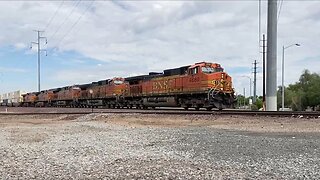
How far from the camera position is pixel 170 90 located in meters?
35.7

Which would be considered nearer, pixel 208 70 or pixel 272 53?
pixel 272 53

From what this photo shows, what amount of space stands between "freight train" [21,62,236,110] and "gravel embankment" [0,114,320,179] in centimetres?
1763

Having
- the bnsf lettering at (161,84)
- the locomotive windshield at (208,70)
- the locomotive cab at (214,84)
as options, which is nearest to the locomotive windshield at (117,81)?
the bnsf lettering at (161,84)

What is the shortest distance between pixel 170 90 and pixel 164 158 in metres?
27.2

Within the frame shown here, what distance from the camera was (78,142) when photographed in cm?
1184

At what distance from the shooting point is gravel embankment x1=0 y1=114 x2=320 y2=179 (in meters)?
6.86

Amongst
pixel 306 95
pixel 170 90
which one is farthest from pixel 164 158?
pixel 306 95

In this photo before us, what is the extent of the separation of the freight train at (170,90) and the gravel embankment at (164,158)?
57.8ft

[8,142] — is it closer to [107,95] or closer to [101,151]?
[101,151]

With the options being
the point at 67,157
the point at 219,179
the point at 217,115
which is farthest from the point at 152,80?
the point at 219,179

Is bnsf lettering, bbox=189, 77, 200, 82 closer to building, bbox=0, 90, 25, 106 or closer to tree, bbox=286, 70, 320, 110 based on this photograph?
tree, bbox=286, 70, 320, 110

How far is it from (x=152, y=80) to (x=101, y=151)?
3101cm

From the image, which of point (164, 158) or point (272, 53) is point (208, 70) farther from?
point (164, 158)

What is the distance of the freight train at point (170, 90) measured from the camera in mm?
29984
